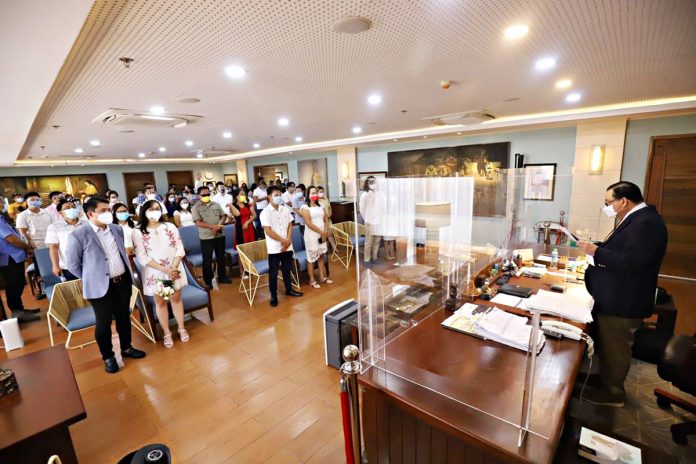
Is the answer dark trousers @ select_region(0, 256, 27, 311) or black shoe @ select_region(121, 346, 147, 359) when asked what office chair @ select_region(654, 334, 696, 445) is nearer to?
black shoe @ select_region(121, 346, 147, 359)

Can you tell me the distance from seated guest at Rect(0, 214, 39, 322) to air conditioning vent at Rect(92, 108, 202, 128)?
180 centimetres

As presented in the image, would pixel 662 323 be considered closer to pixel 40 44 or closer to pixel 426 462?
pixel 426 462

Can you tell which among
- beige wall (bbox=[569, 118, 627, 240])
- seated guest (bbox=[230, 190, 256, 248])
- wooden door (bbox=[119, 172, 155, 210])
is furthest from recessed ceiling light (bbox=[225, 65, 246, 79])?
wooden door (bbox=[119, 172, 155, 210])

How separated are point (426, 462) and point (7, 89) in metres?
4.08

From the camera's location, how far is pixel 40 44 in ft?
6.05

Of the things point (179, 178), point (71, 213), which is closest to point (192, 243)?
point (71, 213)

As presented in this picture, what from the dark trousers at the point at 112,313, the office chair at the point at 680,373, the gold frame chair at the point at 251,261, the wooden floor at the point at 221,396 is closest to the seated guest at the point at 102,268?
the dark trousers at the point at 112,313

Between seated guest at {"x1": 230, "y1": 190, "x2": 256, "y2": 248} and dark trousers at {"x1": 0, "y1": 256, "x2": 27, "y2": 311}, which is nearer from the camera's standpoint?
dark trousers at {"x1": 0, "y1": 256, "x2": 27, "y2": 311}

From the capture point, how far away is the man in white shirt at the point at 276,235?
3980 mm

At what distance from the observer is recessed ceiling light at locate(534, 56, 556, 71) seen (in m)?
2.58

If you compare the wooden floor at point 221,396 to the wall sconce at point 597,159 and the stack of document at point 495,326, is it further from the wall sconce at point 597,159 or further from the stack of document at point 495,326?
the wall sconce at point 597,159

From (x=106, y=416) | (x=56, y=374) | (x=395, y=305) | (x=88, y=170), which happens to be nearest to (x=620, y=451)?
(x=395, y=305)

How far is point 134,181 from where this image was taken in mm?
12859

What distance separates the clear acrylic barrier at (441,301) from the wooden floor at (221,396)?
95 centimetres
